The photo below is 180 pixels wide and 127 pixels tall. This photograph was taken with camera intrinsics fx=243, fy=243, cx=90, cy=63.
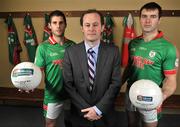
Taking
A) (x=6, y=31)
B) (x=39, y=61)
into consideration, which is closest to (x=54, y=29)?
(x=39, y=61)

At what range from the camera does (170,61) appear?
195 cm

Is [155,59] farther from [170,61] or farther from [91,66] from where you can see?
[91,66]

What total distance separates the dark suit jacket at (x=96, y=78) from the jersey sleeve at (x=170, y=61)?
0.39 meters

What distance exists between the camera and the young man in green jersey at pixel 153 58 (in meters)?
1.95

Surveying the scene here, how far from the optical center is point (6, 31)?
4.02 meters

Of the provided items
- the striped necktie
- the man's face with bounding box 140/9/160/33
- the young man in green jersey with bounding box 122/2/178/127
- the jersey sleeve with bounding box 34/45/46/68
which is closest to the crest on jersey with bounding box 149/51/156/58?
the young man in green jersey with bounding box 122/2/178/127

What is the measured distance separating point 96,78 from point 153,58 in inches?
19.7

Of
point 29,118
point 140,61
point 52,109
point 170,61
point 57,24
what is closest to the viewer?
point 170,61

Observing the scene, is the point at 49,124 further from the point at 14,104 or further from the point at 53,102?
the point at 14,104

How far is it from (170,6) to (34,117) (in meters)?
2.58

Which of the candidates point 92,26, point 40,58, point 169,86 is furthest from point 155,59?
point 40,58

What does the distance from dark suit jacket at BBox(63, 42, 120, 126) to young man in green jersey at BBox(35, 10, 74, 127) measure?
37 cm

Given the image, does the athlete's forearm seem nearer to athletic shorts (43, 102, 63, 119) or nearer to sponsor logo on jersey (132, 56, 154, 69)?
sponsor logo on jersey (132, 56, 154, 69)

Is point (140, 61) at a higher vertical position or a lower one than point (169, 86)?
higher
